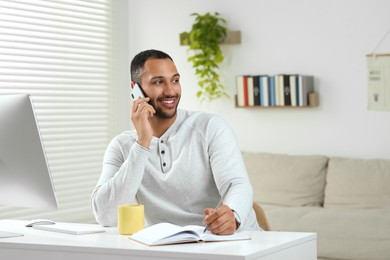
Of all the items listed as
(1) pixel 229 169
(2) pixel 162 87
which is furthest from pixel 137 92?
(1) pixel 229 169

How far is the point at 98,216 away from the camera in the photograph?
2.75 m

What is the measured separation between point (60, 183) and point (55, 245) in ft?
9.95

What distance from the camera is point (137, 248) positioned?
6.95 feet

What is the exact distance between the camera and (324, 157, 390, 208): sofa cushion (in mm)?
4551

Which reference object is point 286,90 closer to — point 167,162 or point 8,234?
point 167,162

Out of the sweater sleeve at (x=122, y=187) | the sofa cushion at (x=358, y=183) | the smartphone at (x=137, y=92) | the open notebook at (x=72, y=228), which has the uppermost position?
the smartphone at (x=137, y=92)

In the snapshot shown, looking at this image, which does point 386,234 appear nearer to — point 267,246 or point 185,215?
point 185,215

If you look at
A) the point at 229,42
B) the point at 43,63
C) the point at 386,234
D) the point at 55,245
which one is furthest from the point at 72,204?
the point at 55,245

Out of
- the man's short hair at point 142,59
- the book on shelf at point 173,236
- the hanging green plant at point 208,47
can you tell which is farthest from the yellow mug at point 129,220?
the hanging green plant at point 208,47

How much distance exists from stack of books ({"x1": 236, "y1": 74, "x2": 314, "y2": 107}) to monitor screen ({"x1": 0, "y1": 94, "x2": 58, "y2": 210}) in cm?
291

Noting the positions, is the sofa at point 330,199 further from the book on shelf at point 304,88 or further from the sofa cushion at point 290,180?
the book on shelf at point 304,88

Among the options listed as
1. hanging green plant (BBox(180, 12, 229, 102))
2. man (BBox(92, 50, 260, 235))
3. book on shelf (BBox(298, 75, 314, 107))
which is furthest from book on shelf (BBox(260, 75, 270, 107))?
man (BBox(92, 50, 260, 235))

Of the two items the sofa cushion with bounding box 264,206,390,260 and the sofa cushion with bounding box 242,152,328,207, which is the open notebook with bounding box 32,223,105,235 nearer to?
the sofa cushion with bounding box 264,206,390,260

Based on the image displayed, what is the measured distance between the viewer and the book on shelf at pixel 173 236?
2.18m
